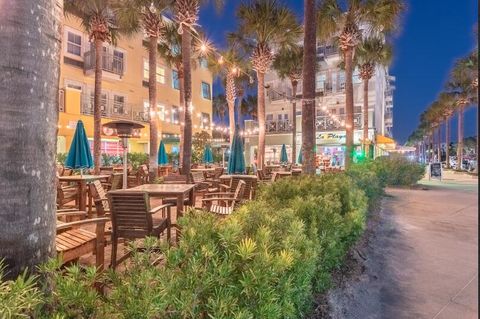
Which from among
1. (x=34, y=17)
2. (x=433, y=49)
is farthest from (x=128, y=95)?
(x=433, y=49)

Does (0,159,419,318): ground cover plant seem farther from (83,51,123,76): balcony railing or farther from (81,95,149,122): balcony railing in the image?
(83,51,123,76): balcony railing

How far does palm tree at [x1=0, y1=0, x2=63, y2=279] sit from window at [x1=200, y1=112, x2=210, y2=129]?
99.7 ft

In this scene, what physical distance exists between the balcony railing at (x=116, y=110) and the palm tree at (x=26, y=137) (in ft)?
68.2

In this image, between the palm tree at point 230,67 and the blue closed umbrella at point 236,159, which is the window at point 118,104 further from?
the blue closed umbrella at point 236,159

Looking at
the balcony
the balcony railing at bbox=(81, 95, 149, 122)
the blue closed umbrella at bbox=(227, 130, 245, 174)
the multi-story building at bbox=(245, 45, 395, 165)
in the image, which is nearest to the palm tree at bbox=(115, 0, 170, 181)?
the blue closed umbrella at bbox=(227, 130, 245, 174)

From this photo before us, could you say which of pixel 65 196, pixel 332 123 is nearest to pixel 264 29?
pixel 65 196

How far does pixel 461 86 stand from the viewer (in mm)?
34000

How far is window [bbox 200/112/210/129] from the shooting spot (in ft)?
107

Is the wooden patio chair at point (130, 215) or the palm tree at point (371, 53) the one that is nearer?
the wooden patio chair at point (130, 215)

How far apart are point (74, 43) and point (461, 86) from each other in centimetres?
3617

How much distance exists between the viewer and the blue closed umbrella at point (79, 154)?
8812 millimetres

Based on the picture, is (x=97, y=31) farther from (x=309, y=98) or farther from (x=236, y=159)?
(x=309, y=98)

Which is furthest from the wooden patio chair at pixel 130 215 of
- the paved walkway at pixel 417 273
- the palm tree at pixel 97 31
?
the palm tree at pixel 97 31

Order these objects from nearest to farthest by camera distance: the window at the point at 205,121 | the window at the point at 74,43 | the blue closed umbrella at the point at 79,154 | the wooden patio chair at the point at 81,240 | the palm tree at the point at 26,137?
the palm tree at the point at 26,137 → the wooden patio chair at the point at 81,240 → the blue closed umbrella at the point at 79,154 → the window at the point at 74,43 → the window at the point at 205,121
